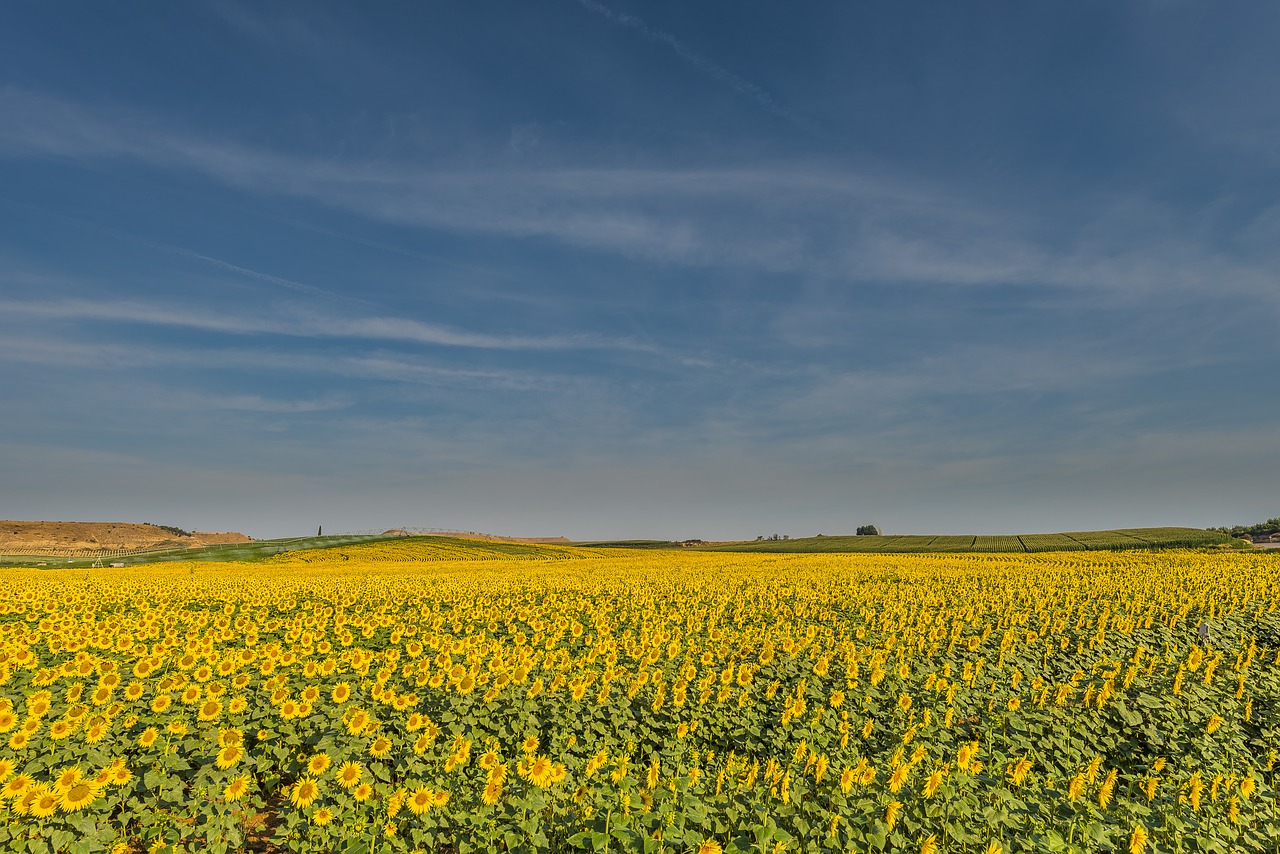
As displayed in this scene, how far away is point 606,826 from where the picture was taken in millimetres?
5254

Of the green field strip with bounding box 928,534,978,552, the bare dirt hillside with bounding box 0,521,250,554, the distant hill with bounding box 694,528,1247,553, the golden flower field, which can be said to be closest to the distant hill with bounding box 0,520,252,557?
the bare dirt hillside with bounding box 0,521,250,554

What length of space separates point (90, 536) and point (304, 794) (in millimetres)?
136935

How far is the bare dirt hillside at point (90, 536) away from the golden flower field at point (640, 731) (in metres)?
103

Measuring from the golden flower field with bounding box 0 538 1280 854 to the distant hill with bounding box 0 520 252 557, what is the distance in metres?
104

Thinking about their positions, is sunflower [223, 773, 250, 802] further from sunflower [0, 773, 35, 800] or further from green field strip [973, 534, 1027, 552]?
green field strip [973, 534, 1027, 552]

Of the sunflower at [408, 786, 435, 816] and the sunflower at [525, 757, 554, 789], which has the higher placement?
the sunflower at [525, 757, 554, 789]

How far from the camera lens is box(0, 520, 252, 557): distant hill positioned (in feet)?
320

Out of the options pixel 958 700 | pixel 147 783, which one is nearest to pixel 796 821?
pixel 958 700

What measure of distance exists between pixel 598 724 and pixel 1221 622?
16180 mm

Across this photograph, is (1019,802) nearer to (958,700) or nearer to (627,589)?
(958,700)

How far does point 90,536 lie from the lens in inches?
4247

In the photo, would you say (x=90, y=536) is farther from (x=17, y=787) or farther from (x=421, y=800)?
(x=421, y=800)

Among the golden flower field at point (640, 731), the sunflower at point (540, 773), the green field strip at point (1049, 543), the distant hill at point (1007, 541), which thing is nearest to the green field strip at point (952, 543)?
the distant hill at point (1007, 541)

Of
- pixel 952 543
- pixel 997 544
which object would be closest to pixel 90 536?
pixel 952 543
